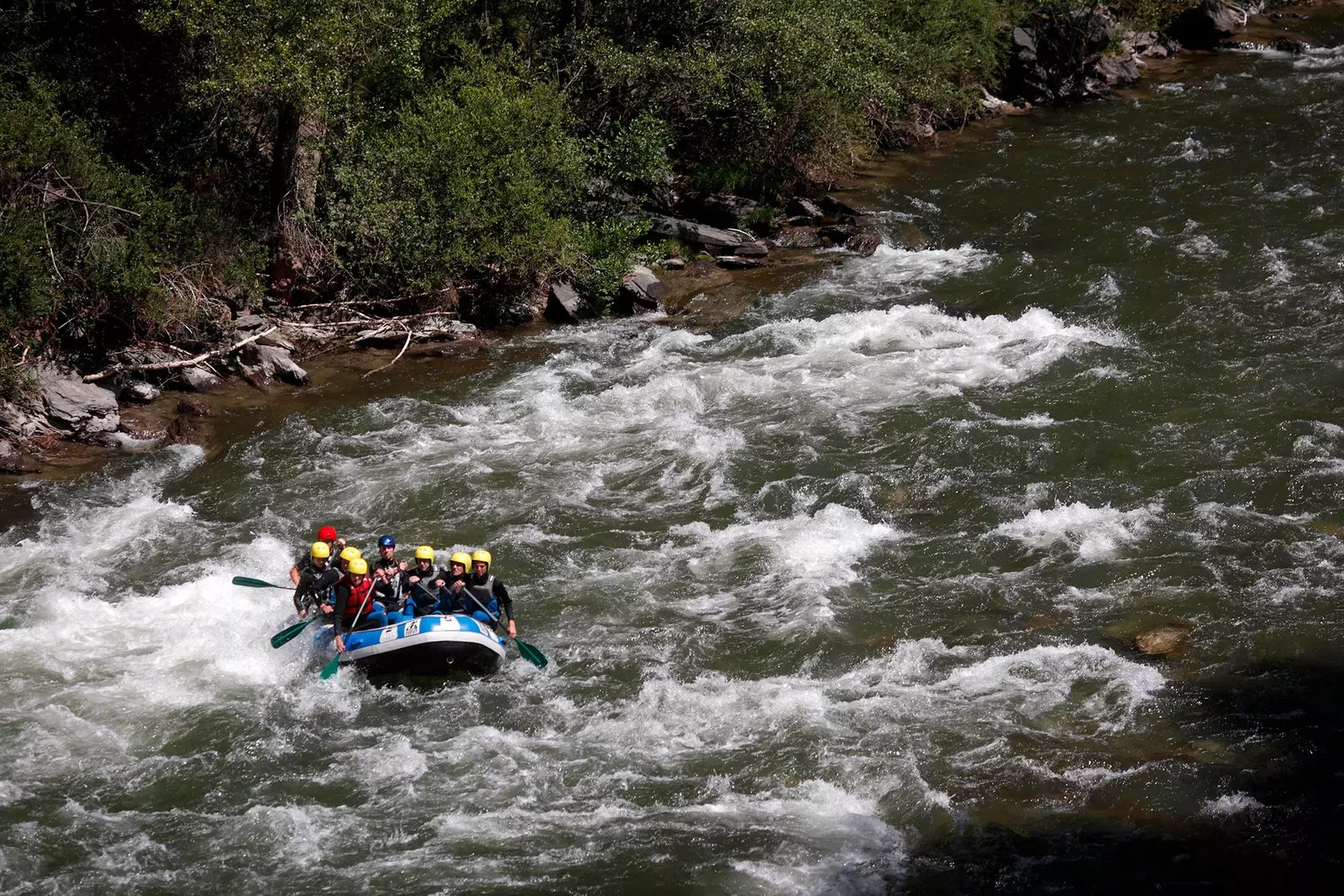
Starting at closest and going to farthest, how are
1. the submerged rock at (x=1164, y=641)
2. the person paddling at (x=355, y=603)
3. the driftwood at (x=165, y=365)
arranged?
the submerged rock at (x=1164, y=641) → the person paddling at (x=355, y=603) → the driftwood at (x=165, y=365)

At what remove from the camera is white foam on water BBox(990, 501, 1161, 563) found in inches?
469

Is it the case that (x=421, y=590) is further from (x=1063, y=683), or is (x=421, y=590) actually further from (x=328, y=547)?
(x=1063, y=683)

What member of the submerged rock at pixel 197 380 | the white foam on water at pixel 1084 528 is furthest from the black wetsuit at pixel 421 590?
the submerged rock at pixel 197 380

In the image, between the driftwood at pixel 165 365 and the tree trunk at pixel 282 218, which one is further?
the tree trunk at pixel 282 218

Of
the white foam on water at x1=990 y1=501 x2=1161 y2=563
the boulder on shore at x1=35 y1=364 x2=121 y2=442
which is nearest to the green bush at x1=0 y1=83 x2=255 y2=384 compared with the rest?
the boulder on shore at x1=35 y1=364 x2=121 y2=442

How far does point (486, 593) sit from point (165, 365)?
23.6 feet

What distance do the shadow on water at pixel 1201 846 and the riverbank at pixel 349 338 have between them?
10255mm

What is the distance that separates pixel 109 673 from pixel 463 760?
3.47 meters

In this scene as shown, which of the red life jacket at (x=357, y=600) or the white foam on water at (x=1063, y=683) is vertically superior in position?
the white foam on water at (x=1063, y=683)

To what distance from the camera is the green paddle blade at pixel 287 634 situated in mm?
11031

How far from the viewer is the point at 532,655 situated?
1075cm

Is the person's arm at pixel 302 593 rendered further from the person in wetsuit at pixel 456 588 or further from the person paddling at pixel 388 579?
the person in wetsuit at pixel 456 588

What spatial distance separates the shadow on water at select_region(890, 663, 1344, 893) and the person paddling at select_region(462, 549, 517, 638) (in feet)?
14.3

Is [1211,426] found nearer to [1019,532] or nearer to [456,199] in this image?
[1019,532]
